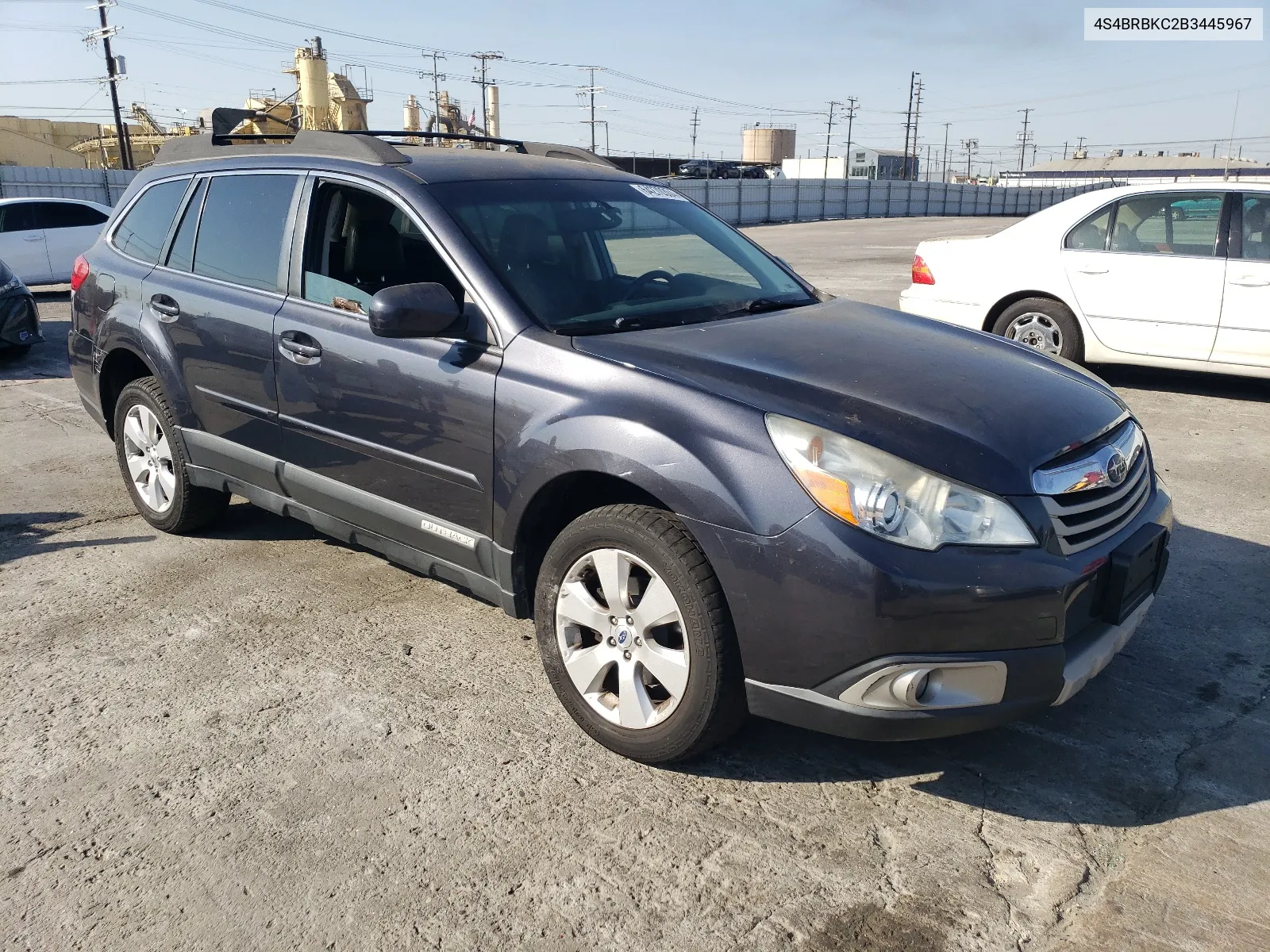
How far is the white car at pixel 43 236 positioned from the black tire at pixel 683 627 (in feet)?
50.5

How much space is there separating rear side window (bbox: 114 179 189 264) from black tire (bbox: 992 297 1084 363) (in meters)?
5.68

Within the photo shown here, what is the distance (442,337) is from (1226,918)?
272 cm

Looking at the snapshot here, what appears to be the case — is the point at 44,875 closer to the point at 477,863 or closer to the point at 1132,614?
the point at 477,863

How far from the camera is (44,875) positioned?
2.66m

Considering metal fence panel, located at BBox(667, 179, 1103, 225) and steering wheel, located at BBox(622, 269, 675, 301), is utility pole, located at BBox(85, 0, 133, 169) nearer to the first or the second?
metal fence panel, located at BBox(667, 179, 1103, 225)

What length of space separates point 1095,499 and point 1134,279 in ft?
18.0

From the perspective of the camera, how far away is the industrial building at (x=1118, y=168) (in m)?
89.1

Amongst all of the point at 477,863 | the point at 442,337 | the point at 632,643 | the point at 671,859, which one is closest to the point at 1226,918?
the point at 671,859

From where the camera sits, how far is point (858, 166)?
332 ft

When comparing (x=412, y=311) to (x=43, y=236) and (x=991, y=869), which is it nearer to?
(x=991, y=869)

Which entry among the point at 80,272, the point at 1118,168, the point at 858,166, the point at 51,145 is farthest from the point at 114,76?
the point at 1118,168

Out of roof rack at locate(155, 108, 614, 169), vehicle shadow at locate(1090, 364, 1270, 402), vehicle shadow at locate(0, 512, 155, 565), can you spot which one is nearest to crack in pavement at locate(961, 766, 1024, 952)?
roof rack at locate(155, 108, 614, 169)

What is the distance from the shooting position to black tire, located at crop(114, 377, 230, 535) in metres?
4.88

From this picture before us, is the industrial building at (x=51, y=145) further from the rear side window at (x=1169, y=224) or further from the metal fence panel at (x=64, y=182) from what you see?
the rear side window at (x=1169, y=224)
